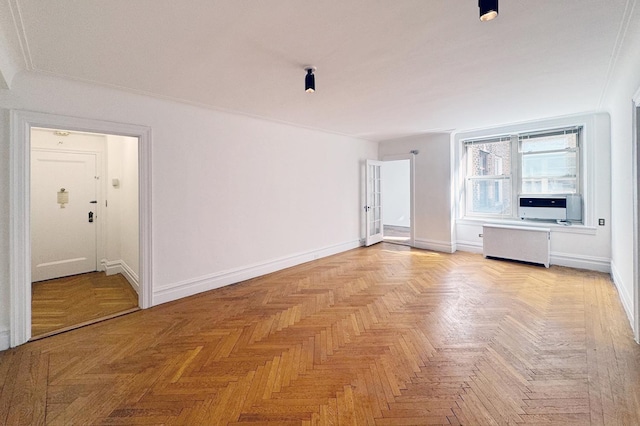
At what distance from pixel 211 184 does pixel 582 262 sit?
590 cm

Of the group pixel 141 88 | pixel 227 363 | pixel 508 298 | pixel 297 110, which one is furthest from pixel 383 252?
pixel 141 88

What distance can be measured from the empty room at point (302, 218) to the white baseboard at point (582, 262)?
3cm

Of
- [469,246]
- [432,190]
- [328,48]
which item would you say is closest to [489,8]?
[328,48]

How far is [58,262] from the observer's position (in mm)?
4582

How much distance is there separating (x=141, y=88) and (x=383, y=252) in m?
4.93

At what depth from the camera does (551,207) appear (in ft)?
16.3

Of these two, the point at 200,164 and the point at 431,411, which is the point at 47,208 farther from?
the point at 431,411

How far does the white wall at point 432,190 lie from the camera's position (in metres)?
6.00

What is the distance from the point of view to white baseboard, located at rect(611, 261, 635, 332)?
2.91 metres

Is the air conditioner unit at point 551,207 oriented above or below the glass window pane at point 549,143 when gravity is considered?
below

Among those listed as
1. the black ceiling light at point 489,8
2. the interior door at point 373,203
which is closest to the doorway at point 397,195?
the interior door at point 373,203

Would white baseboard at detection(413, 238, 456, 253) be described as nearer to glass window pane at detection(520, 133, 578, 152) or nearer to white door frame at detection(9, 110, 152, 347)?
glass window pane at detection(520, 133, 578, 152)

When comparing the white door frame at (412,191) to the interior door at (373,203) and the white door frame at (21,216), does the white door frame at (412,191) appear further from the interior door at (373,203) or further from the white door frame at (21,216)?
the white door frame at (21,216)

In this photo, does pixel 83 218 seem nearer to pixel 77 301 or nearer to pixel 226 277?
pixel 77 301
